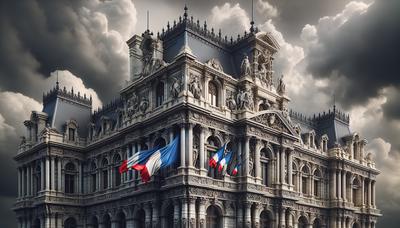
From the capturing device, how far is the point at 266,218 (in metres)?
47.2

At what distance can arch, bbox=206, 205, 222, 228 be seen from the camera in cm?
4231

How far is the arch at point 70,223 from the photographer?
183 feet

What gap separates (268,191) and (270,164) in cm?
299

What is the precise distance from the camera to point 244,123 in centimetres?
4512

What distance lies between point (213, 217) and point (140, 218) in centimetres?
802

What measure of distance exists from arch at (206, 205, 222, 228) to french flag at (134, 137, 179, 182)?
576 cm

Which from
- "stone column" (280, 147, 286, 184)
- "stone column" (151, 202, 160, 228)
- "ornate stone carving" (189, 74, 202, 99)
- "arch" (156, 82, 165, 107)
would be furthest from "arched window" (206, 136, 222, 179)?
"stone column" (280, 147, 286, 184)

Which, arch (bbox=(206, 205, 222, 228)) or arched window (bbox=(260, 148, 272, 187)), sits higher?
arched window (bbox=(260, 148, 272, 187))

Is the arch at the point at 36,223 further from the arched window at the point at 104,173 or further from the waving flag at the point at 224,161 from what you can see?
the waving flag at the point at 224,161

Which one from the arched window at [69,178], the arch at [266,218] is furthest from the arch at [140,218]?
the arched window at [69,178]

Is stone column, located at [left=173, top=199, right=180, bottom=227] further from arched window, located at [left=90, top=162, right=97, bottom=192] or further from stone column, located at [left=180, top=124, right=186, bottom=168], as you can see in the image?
arched window, located at [left=90, top=162, right=97, bottom=192]

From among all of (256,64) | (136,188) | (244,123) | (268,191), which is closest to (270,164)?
(268,191)

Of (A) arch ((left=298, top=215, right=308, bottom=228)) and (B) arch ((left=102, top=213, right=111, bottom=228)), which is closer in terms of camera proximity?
(B) arch ((left=102, top=213, right=111, bottom=228))

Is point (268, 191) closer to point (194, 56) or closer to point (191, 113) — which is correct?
point (191, 113)
